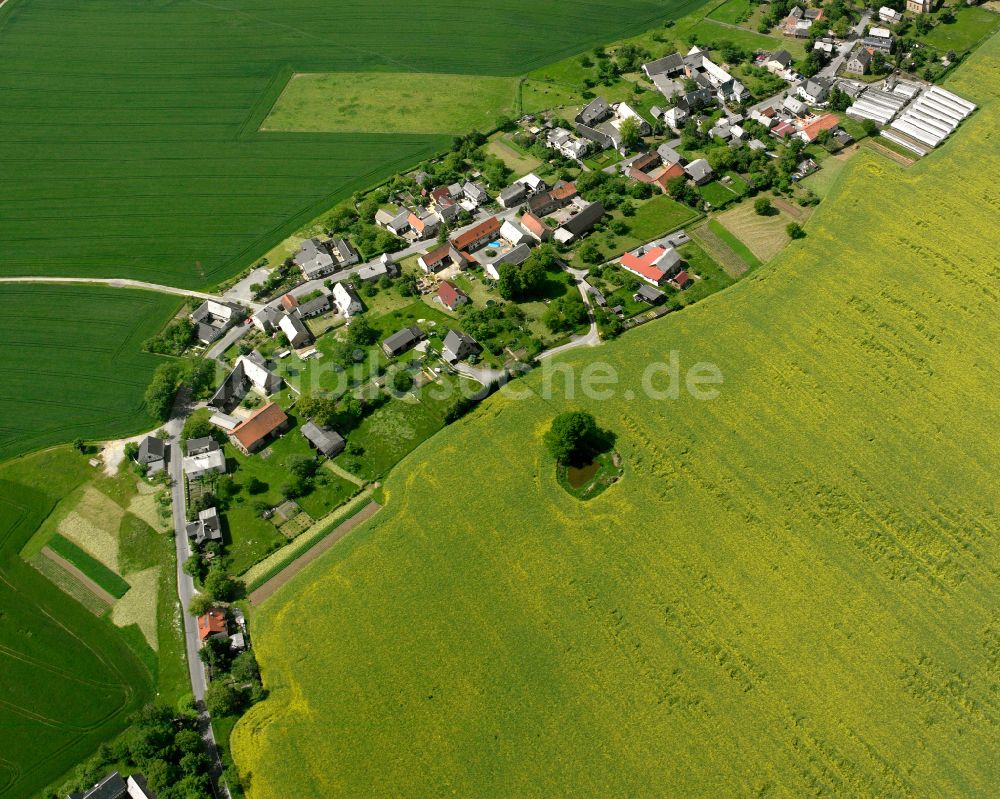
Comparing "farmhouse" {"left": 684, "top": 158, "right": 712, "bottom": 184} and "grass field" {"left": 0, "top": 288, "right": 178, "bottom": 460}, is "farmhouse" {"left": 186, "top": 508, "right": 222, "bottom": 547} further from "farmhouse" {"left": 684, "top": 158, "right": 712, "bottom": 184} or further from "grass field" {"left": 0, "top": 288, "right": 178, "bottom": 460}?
"farmhouse" {"left": 684, "top": 158, "right": 712, "bottom": 184}

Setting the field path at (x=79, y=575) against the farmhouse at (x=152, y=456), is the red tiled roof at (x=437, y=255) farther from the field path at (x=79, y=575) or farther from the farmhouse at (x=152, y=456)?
the field path at (x=79, y=575)

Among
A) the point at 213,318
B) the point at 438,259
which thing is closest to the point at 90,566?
the point at 213,318

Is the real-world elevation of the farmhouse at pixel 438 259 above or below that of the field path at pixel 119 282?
above

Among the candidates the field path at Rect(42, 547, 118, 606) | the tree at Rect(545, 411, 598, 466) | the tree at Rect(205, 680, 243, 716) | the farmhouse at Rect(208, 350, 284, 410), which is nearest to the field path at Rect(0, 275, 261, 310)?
the farmhouse at Rect(208, 350, 284, 410)

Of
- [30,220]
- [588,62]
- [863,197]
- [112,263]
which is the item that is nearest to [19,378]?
[112,263]

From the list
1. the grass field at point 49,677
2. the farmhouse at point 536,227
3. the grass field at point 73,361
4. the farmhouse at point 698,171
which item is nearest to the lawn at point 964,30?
the farmhouse at point 698,171

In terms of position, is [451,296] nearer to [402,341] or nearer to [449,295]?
[449,295]

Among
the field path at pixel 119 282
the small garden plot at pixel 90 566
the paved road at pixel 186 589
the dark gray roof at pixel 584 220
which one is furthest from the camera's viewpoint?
the dark gray roof at pixel 584 220
